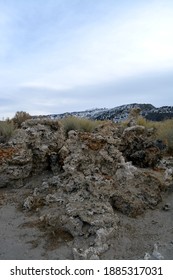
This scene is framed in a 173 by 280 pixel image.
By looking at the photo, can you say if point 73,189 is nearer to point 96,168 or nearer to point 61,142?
point 96,168

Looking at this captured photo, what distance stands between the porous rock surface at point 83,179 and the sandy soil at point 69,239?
141mm

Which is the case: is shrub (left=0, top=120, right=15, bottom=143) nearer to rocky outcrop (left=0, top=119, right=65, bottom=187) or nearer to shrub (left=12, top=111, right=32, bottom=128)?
rocky outcrop (left=0, top=119, right=65, bottom=187)

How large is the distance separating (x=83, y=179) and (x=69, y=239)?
1283mm

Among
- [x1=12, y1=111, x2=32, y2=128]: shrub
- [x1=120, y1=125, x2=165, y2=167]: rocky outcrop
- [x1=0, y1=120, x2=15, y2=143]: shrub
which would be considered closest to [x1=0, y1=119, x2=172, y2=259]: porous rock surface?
[x1=120, y1=125, x2=165, y2=167]: rocky outcrop

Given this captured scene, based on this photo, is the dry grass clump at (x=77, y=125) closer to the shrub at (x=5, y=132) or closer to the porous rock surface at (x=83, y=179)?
the shrub at (x=5, y=132)

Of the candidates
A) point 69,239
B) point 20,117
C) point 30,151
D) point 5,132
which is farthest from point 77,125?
point 69,239

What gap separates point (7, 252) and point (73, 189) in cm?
168

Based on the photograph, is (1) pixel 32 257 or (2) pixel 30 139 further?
(2) pixel 30 139

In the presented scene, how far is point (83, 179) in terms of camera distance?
21.3 ft

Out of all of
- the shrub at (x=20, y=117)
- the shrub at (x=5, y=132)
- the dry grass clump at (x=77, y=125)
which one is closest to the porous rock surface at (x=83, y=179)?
the shrub at (x=5, y=132)

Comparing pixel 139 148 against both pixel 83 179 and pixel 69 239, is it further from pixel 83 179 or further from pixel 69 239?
pixel 69 239

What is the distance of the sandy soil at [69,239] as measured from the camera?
5.16 m
